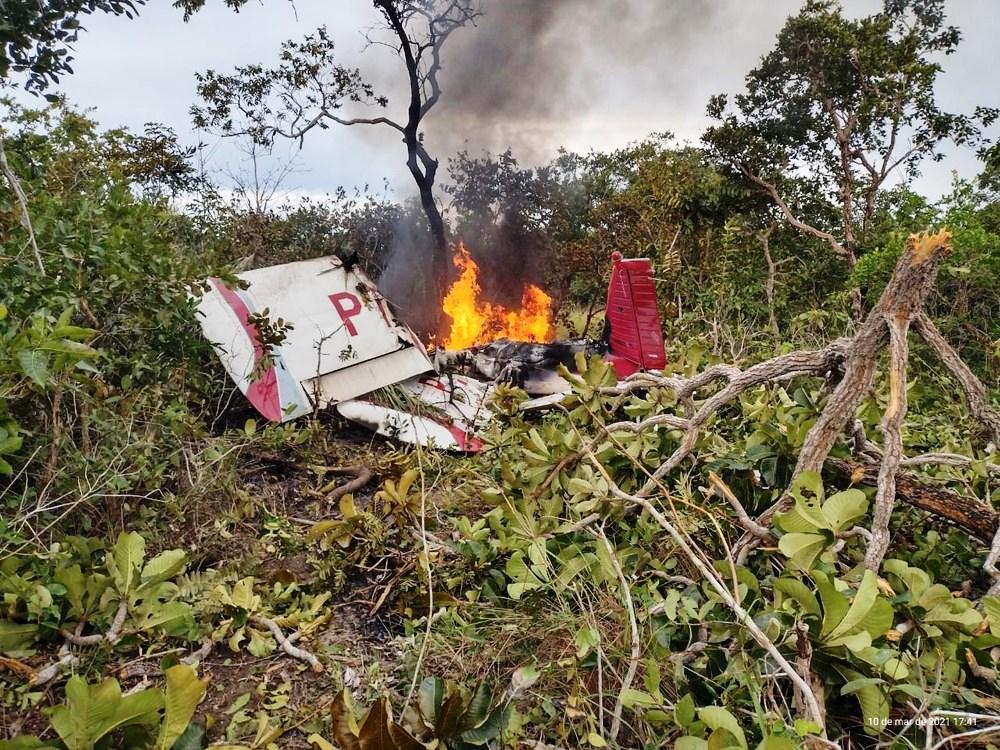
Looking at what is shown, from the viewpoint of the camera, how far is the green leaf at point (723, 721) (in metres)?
1.13

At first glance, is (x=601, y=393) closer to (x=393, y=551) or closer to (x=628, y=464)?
(x=628, y=464)

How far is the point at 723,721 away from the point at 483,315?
543 inches

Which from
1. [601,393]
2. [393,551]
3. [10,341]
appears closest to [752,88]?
[601,393]

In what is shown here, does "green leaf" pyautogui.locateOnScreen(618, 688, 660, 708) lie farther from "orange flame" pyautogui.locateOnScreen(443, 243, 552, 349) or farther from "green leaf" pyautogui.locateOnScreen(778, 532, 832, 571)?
"orange flame" pyautogui.locateOnScreen(443, 243, 552, 349)

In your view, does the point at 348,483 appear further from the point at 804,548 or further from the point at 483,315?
the point at 483,315

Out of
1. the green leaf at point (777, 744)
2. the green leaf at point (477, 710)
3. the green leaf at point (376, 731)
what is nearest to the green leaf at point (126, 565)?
the green leaf at point (376, 731)

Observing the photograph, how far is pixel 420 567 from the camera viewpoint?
243cm

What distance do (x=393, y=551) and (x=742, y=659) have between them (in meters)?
1.72

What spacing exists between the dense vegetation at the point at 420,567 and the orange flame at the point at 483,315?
32.1 ft

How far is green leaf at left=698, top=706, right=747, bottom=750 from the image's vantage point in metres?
1.13

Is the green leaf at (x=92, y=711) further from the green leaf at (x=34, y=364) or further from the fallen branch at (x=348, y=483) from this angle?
the fallen branch at (x=348, y=483)

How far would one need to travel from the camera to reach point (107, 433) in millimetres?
2592

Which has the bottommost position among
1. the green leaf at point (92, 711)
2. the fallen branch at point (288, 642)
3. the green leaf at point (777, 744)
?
the fallen branch at point (288, 642)

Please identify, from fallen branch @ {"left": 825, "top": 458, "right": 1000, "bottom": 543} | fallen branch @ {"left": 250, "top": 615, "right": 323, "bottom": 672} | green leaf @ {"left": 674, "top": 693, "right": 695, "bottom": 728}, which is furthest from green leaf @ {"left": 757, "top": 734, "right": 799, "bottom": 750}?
fallen branch @ {"left": 250, "top": 615, "right": 323, "bottom": 672}
